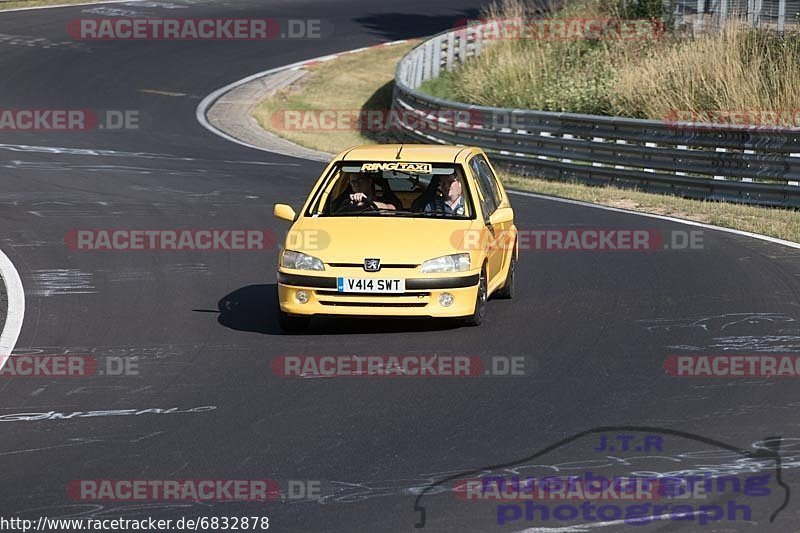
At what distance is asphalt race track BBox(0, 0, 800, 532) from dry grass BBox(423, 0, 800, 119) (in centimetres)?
628

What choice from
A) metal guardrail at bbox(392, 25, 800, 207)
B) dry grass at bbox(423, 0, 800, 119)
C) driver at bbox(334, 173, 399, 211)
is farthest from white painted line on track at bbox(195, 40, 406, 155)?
driver at bbox(334, 173, 399, 211)

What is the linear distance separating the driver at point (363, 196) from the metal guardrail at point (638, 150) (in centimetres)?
851

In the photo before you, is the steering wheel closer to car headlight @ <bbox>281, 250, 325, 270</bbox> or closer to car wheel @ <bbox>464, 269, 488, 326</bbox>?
car headlight @ <bbox>281, 250, 325, 270</bbox>

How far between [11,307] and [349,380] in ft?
13.7

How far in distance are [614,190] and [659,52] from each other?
26.7 ft

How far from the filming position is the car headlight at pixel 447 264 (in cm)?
1062

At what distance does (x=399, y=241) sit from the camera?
1083 cm

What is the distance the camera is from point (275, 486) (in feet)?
22.5

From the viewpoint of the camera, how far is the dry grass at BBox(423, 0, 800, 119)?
2378cm

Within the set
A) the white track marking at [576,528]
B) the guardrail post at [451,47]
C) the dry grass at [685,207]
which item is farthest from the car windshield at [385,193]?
the guardrail post at [451,47]

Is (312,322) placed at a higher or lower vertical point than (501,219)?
lower

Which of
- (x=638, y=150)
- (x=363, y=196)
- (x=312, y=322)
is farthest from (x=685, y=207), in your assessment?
(x=312, y=322)

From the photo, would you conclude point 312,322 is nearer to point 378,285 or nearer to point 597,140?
point 378,285

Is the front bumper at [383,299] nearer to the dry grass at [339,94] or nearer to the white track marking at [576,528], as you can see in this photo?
the white track marking at [576,528]
